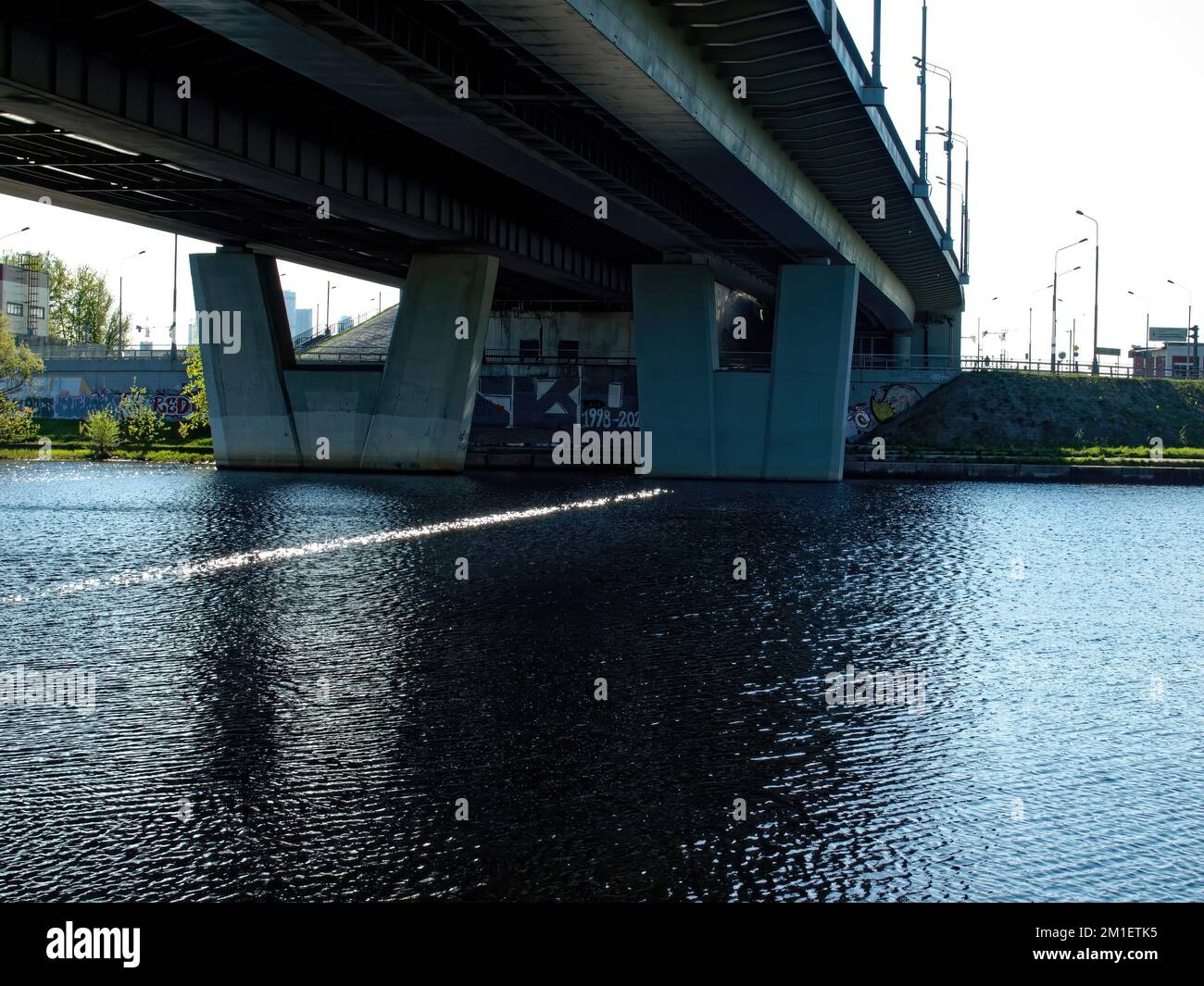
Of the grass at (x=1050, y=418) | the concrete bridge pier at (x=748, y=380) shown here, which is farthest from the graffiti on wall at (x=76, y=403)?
the grass at (x=1050, y=418)

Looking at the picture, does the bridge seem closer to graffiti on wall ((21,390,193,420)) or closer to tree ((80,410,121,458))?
tree ((80,410,121,458))

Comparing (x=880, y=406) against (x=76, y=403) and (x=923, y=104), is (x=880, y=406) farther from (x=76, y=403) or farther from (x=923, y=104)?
(x=76, y=403)

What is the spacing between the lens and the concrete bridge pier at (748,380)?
5350 cm

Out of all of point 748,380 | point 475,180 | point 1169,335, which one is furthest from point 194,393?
point 1169,335

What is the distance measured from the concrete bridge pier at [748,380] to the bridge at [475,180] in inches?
4.1

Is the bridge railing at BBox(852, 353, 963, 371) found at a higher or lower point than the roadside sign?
lower

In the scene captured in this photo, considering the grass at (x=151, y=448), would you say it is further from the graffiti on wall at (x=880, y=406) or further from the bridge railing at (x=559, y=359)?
the graffiti on wall at (x=880, y=406)

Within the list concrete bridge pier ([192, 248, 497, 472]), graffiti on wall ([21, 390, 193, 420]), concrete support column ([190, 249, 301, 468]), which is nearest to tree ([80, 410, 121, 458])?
concrete support column ([190, 249, 301, 468])

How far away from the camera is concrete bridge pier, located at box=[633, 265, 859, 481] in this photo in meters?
53.5

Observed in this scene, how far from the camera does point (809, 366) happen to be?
53.7 m

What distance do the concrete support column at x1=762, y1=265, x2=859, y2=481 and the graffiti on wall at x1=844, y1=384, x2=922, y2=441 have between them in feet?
76.4
